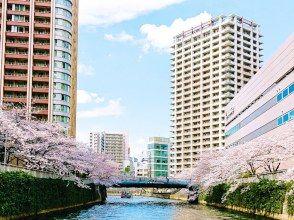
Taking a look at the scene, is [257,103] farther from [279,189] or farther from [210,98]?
[210,98]

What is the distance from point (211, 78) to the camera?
18600cm

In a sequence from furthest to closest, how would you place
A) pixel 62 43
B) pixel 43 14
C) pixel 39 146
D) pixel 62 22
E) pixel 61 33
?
pixel 62 22
pixel 61 33
pixel 43 14
pixel 62 43
pixel 39 146

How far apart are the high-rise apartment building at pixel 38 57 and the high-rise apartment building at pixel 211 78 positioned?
80.0 meters

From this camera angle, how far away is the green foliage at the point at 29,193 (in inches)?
1644

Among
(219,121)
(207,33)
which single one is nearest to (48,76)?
(219,121)

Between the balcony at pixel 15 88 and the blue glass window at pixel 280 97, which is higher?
the balcony at pixel 15 88

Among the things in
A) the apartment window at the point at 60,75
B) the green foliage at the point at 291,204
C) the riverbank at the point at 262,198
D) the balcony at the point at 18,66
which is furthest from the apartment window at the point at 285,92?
the balcony at the point at 18,66

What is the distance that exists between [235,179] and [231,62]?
360ft

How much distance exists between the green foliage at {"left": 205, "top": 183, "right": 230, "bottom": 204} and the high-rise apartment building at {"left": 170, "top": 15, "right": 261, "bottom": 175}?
262ft

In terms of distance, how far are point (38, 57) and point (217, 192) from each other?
45124 millimetres

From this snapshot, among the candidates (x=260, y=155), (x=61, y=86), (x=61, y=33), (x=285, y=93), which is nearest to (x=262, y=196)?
(x=260, y=155)

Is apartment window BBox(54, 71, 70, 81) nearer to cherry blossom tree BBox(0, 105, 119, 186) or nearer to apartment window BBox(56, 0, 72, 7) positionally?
apartment window BBox(56, 0, 72, 7)

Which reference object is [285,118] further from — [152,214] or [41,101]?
[41,101]

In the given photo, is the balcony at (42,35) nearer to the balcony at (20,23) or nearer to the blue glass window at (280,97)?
the balcony at (20,23)
